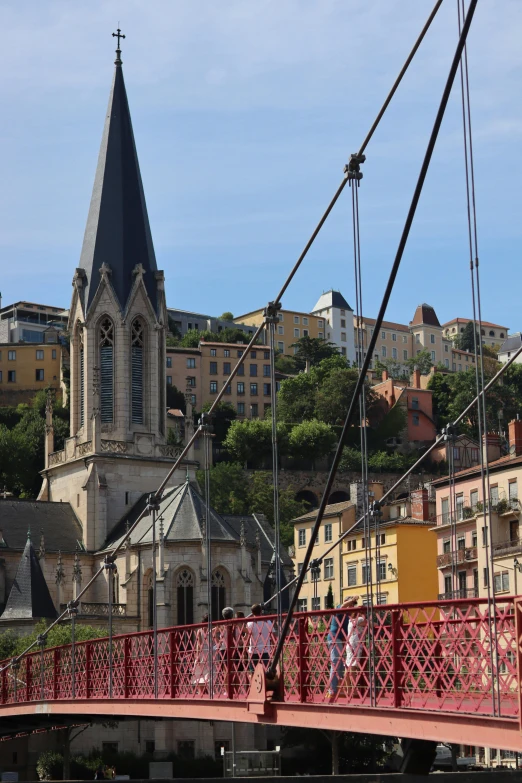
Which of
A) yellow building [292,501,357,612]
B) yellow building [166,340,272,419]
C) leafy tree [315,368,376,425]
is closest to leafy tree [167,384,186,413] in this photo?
yellow building [166,340,272,419]

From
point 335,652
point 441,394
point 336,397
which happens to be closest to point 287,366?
point 441,394

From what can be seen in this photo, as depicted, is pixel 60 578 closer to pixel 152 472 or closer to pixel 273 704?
pixel 152 472

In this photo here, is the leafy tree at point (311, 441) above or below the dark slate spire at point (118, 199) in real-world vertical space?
below

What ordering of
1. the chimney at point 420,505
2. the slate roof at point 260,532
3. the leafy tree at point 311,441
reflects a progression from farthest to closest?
the leafy tree at point 311,441, the slate roof at point 260,532, the chimney at point 420,505

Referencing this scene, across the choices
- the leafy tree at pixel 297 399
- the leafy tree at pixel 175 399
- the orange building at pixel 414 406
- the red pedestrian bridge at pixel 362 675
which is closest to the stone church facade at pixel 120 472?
the red pedestrian bridge at pixel 362 675

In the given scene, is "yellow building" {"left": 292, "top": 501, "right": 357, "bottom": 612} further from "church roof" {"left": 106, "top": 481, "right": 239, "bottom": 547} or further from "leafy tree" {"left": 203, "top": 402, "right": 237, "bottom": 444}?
"leafy tree" {"left": 203, "top": 402, "right": 237, "bottom": 444}

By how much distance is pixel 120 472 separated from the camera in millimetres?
72375

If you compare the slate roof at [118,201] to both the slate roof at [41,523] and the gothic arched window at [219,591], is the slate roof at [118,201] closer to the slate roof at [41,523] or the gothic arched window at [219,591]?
the slate roof at [41,523]

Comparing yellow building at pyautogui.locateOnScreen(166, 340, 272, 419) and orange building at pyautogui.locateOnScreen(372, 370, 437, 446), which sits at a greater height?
yellow building at pyautogui.locateOnScreen(166, 340, 272, 419)

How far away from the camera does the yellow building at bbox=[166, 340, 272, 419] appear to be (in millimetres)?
151000

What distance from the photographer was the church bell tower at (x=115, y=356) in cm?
7225

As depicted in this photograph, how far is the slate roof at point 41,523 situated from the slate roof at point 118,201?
11590 millimetres

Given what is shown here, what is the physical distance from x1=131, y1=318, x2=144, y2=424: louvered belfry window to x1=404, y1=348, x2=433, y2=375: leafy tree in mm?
105984

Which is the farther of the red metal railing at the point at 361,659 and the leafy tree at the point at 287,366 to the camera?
the leafy tree at the point at 287,366
